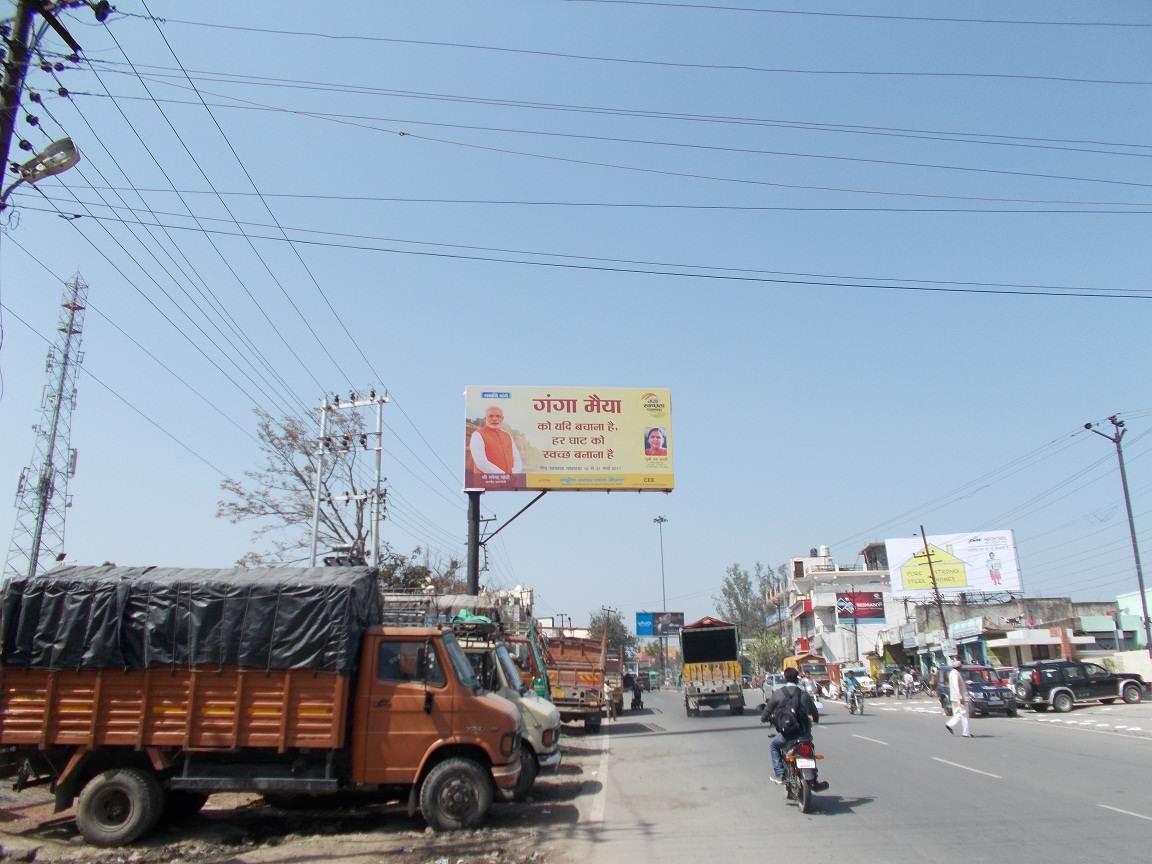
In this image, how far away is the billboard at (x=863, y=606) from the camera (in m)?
70.7

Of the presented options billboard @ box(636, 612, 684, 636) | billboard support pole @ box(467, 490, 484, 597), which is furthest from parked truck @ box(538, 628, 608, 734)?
billboard @ box(636, 612, 684, 636)

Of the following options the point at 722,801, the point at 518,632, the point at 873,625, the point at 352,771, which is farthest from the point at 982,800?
the point at 873,625

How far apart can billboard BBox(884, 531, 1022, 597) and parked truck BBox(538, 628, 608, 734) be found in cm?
3992

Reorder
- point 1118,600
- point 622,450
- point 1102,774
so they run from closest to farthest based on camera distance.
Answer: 1. point 1102,774
2. point 622,450
3. point 1118,600

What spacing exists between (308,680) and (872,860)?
6118mm

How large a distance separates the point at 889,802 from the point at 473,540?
19338 millimetres

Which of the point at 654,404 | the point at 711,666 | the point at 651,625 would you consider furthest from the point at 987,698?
the point at 651,625

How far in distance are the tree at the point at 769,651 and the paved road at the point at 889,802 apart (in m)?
68.1

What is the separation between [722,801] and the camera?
11344 mm

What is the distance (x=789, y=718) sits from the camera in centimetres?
1064

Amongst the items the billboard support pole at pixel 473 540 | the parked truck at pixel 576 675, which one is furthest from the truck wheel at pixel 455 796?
the billboard support pole at pixel 473 540

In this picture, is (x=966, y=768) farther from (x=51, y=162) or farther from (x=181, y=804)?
(x=51, y=162)

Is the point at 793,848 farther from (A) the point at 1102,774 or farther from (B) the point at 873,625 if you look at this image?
(B) the point at 873,625

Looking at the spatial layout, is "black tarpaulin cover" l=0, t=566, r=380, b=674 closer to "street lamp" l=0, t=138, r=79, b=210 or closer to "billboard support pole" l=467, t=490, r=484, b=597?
"street lamp" l=0, t=138, r=79, b=210
